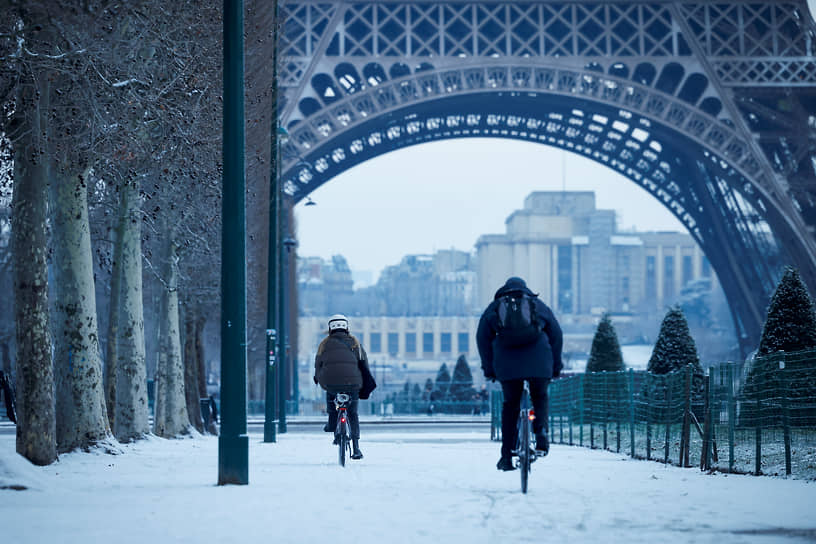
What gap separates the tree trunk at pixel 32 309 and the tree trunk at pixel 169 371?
11.6 metres

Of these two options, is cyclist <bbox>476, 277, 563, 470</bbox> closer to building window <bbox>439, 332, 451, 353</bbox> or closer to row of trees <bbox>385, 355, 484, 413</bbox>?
row of trees <bbox>385, 355, 484, 413</bbox>

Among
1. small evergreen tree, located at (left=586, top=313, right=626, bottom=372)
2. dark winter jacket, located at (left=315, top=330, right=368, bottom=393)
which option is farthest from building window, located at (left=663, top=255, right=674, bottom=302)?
dark winter jacket, located at (left=315, top=330, right=368, bottom=393)

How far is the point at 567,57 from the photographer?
53.0m

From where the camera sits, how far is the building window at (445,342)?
125625 mm

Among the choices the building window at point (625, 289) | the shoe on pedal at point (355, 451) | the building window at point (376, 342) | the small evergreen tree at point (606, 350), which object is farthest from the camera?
the building window at point (625, 289)

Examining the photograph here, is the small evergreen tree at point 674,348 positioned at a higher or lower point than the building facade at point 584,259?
lower

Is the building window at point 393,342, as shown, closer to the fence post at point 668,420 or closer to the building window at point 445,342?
the building window at point 445,342

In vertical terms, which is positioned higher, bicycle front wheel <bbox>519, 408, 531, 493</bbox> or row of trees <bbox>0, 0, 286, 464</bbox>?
row of trees <bbox>0, 0, 286, 464</bbox>

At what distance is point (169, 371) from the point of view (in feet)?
81.1

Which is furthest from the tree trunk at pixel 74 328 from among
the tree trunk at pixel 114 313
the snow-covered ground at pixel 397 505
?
the tree trunk at pixel 114 313

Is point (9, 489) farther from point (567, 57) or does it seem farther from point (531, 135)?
point (531, 135)

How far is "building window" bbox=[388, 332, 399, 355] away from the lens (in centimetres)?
12555

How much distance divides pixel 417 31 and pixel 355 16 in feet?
14.8

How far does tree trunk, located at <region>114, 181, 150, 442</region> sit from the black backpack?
1121cm
